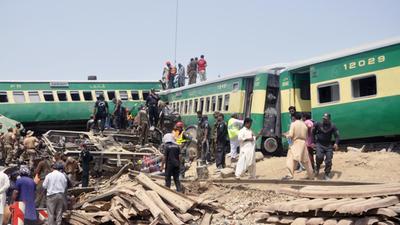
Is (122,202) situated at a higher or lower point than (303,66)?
lower

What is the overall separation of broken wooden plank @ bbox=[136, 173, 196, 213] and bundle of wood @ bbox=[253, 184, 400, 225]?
1.88 meters

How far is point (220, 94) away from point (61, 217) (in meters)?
10.3

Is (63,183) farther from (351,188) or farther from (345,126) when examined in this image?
(345,126)

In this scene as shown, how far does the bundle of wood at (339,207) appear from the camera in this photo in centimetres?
848

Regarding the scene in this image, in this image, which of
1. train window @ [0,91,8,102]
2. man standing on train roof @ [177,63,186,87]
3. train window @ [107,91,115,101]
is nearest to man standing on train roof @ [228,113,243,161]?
man standing on train roof @ [177,63,186,87]

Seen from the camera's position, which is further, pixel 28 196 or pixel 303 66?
pixel 303 66

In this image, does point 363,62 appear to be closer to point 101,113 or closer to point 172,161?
point 172,161

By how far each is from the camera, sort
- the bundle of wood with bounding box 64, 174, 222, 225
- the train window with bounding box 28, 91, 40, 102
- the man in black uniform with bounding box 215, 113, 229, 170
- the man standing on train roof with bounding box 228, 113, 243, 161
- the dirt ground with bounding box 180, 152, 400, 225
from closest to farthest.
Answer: the bundle of wood with bounding box 64, 174, 222, 225
the dirt ground with bounding box 180, 152, 400, 225
the man in black uniform with bounding box 215, 113, 229, 170
the man standing on train roof with bounding box 228, 113, 243, 161
the train window with bounding box 28, 91, 40, 102

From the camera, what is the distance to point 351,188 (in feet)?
32.3


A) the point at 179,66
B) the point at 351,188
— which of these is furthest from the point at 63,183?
the point at 179,66

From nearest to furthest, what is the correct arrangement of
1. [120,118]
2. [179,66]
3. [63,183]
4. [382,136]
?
[63,183]
[382,136]
[120,118]
[179,66]

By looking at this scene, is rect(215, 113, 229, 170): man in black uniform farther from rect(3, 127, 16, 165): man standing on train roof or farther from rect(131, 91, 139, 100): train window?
rect(131, 91, 139, 100): train window

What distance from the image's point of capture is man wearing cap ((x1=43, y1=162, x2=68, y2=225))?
11797mm

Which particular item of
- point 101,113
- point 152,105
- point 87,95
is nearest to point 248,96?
point 152,105
